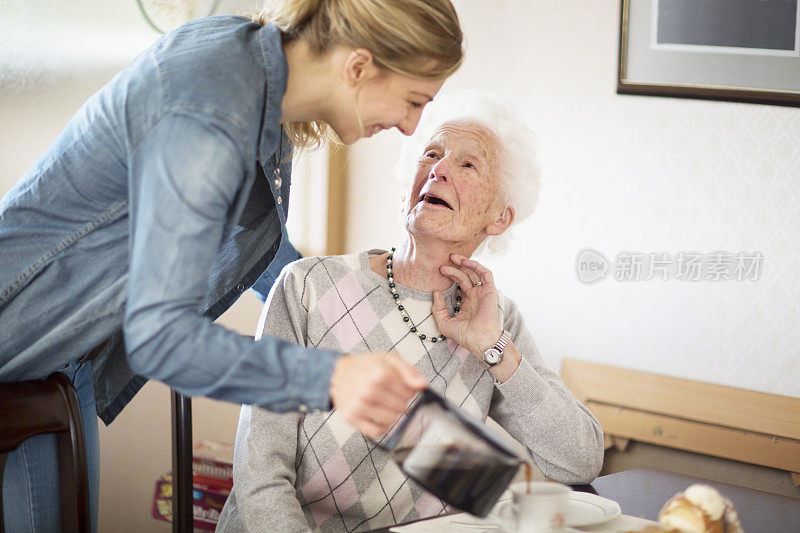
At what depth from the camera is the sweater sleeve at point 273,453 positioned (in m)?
1.17

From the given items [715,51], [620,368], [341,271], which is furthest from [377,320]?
[715,51]

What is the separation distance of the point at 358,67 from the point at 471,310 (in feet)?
2.20

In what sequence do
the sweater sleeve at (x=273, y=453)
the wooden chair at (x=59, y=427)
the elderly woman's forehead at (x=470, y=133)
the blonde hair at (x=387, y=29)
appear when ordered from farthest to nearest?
the elderly woman's forehead at (x=470, y=133), the sweater sleeve at (x=273, y=453), the wooden chair at (x=59, y=427), the blonde hair at (x=387, y=29)

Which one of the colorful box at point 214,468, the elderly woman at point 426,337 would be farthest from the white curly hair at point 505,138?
the colorful box at point 214,468

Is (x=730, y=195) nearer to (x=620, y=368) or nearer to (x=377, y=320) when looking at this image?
(x=620, y=368)

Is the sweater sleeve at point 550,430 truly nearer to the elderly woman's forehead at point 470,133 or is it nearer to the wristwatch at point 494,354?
the wristwatch at point 494,354

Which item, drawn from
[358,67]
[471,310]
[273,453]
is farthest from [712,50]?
[273,453]

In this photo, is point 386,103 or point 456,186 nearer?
point 386,103

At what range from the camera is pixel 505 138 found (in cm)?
163

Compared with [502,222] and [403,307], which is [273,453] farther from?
[502,222]

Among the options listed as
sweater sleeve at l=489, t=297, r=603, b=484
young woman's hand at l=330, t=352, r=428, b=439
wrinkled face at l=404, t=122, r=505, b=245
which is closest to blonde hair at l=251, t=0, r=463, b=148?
young woman's hand at l=330, t=352, r=428, b=439

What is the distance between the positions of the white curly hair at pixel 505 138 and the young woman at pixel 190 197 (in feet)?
1.77

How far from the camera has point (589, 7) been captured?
2197mm

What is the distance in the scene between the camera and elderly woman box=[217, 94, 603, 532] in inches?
51.0
